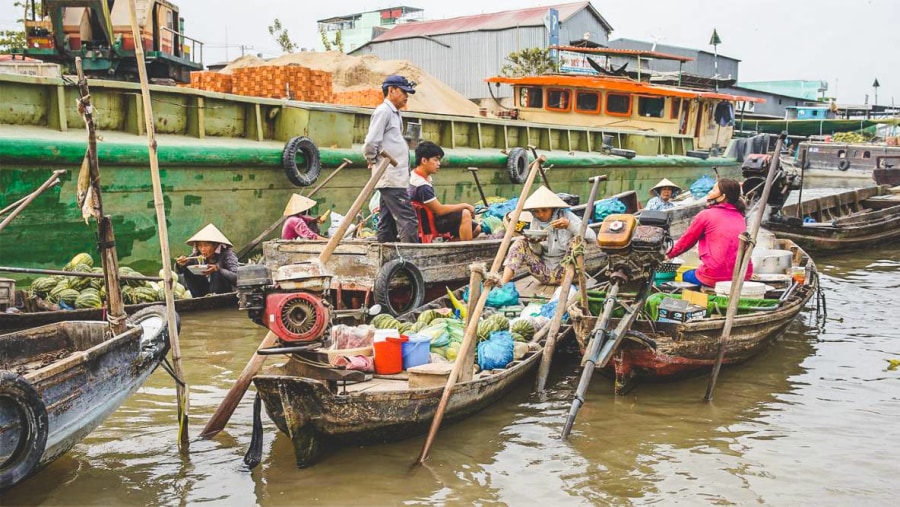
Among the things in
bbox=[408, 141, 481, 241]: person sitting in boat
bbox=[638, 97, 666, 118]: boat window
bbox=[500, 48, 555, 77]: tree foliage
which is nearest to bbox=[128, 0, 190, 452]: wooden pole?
bbox=[408, 141, 481, 241]: person sitting in boat

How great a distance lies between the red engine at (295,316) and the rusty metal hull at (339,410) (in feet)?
0.86

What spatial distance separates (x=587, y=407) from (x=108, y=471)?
11.4ft

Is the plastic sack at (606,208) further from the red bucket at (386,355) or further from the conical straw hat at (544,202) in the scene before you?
the red bucket at (386,355)

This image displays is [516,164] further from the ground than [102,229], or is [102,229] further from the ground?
[516,164]

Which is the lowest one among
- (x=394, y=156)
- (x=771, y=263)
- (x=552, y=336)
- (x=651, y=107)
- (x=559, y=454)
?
(x=559, y=454)

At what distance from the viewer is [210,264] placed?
343 inches

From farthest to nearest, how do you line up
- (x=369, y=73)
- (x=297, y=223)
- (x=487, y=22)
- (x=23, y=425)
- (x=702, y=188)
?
1. (x=487, y=22)
2. (x=369, y=73)
3. (x=702, y=188)
4. (x=297, y=223)
5. (x=23, y=425)

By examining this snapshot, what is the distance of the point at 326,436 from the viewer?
5.13 meters

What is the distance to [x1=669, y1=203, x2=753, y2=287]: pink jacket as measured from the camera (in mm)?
7523

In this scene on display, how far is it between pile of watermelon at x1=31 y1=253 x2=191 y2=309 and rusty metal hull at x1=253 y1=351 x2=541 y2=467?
11.4 feet

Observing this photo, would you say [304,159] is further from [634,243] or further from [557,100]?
[557,100]

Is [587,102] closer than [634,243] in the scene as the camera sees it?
No

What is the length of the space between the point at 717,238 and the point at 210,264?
16.6ft

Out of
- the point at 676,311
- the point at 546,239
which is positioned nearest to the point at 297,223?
the point at 546,239
